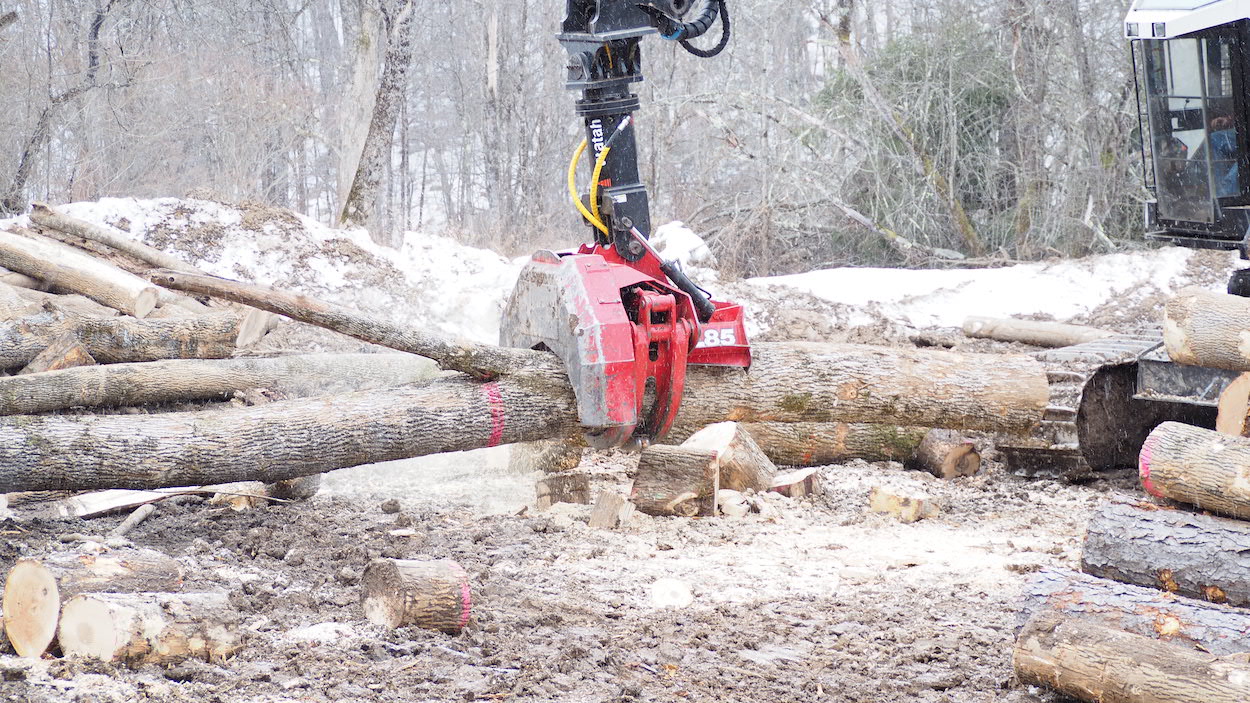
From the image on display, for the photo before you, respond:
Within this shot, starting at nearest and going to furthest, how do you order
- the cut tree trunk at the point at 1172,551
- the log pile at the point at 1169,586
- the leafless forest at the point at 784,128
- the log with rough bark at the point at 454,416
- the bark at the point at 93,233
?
the log pile at the point at 1169,586 → the cut tree trunk at the point at 1172,551 → the log with rough bark at the point at 454,416 → the bark at the point at 93,233 → the leafless forest at the point at 784,128

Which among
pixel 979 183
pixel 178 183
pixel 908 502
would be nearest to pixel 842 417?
pixel 908 502

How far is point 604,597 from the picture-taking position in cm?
409

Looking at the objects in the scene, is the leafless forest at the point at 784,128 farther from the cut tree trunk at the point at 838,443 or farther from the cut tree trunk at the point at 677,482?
the cut tree trunk at the point at 677,482

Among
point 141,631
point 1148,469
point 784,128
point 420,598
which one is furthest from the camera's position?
point 784,128

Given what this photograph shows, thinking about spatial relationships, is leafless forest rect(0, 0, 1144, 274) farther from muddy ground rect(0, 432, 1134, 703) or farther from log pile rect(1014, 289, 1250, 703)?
log pile rect(1014, 289, 1250, 703)

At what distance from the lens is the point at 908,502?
536 cm

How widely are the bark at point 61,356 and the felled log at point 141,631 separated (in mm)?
3675

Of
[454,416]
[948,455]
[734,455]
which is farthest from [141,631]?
[948,455]

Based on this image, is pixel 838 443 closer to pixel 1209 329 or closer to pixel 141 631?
pixel 1209 329

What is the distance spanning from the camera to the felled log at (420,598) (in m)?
3.57

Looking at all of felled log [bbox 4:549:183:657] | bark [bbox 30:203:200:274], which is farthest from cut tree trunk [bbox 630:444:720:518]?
bark [bbox 30:203:200:274]

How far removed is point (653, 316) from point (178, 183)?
42.5ft

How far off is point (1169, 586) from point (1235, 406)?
2211 millimetres

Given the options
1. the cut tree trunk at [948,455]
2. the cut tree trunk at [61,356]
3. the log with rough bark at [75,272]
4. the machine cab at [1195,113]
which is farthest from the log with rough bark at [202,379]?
the machine cab at [1195,113]
